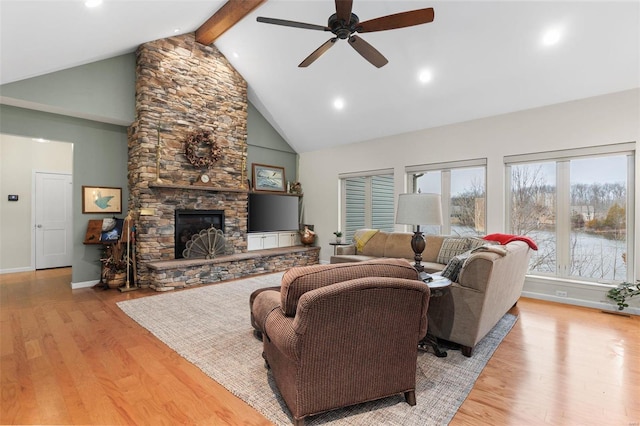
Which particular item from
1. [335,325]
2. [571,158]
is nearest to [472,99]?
[571,158]

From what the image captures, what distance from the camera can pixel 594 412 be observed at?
1830mm

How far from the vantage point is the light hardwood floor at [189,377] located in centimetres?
179

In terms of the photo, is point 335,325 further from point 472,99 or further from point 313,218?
point 313,218

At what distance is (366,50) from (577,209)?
3.61 meters

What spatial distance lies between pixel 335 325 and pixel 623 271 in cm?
438

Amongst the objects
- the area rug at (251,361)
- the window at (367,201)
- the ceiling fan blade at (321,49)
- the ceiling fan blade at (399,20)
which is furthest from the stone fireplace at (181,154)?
the ceiling fan blade at (399,20)

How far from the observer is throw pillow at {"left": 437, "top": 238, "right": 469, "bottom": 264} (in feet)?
13.8

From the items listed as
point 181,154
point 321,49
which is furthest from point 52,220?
point 321,49

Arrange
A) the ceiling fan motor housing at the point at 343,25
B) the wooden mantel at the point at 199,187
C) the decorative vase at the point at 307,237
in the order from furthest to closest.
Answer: the decorative vase at the point at 307,237 → the wooden mantel at the point at 199,187 → the ceiling fan motor housing at the point at 343,25

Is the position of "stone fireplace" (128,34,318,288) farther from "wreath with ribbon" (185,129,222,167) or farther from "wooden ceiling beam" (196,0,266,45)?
"wooden ceiling beam" (196,0,266,45)

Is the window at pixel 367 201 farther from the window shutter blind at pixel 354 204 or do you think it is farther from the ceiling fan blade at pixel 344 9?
the ceiling fan blade at pixel 344 9

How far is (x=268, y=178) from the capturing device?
6898 mm

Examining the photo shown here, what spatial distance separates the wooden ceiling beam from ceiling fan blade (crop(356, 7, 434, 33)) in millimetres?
2018

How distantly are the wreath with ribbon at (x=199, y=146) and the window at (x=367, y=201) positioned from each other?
276 cm
